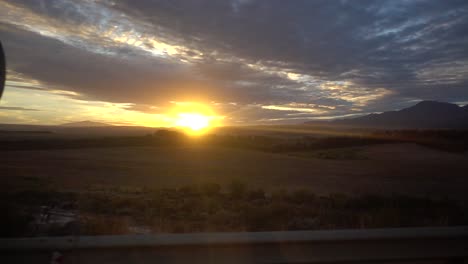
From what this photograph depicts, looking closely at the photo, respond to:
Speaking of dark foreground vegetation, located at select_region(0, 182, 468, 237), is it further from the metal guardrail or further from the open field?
the open field

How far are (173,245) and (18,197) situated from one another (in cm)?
890

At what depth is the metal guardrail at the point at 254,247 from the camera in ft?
13.9

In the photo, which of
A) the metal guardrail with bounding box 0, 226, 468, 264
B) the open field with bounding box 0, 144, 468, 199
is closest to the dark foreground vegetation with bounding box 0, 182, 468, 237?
the metal guardrail with bounding box 0, 226, 468, 264

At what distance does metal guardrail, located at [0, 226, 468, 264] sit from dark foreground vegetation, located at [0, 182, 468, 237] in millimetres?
2487

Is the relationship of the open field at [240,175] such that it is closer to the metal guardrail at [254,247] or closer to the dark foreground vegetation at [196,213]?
the dark foreground vegetation at [196,213]

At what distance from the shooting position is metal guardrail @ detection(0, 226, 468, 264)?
422cm

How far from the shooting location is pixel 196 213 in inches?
416

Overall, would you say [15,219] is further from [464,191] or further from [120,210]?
[464,191]

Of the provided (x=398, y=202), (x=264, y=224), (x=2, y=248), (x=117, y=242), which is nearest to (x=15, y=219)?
(x=2, y=248)

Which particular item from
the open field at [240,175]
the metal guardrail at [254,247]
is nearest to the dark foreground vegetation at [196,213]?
the metal guardrail at [254,247]

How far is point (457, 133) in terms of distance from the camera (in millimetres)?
64312

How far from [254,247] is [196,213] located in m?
6.12

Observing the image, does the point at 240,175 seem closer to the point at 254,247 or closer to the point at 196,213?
the point at 196,213

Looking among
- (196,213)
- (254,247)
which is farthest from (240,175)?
(254,247)
